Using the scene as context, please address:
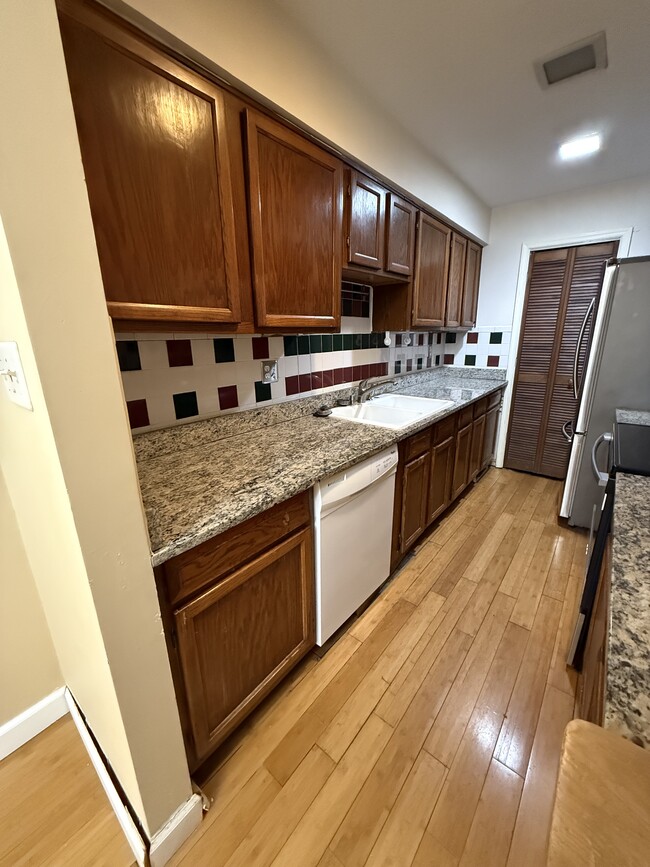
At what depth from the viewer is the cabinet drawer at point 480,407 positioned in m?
2.57

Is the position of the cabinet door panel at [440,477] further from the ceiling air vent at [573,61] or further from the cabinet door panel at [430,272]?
the ceiling air vent at [573,61]

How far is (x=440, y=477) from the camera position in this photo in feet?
7.23

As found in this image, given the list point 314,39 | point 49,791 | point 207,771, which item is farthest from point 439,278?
point 49,791

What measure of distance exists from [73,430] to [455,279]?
274 cm

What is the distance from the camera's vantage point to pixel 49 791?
1061 millimetres

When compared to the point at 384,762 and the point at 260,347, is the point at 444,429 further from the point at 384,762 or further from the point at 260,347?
the point at 384,762

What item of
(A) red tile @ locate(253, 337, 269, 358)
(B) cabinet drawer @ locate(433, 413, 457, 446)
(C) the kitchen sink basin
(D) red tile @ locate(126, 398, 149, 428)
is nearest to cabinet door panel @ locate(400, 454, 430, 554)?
(B) cabinet drawer @ locate(433, 413, 457, 446)

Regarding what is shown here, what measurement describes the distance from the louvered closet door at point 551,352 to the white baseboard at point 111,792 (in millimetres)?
3139

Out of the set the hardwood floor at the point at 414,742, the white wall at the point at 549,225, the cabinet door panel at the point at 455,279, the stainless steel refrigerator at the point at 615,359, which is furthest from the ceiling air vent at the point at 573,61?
the hardwood floor at the point at 414,742

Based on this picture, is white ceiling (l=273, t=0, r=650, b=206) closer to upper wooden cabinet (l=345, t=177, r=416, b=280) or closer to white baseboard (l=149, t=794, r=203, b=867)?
upper wooden cabinet (l=345, t=177, r=416, b=280)

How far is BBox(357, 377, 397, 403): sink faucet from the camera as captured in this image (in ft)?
6.97

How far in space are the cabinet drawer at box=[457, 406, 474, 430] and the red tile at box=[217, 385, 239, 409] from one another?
4.83 feet

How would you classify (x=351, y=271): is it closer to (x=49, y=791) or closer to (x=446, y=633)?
(x=446, y=633)

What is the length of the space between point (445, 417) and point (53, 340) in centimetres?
187
